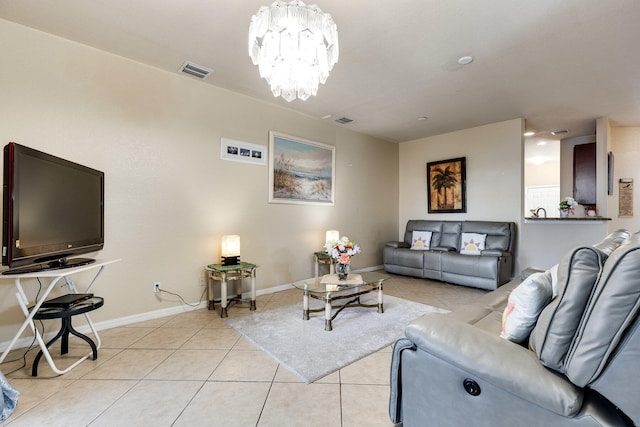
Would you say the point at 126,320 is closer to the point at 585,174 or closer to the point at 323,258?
the point at 323,258

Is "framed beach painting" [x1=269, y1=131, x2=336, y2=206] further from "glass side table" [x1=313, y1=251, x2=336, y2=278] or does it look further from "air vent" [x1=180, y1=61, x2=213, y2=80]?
"air vent" [x1=180, y1=61, x2=213, y2=80]

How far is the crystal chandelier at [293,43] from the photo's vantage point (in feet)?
6.00

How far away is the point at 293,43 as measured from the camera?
190 cm

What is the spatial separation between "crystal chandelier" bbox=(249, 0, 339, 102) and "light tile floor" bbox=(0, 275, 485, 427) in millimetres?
2092

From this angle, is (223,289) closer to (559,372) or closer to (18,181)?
(18,181)

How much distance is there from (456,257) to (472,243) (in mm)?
532

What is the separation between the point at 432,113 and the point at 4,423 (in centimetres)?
523

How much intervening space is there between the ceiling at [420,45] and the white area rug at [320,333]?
2.45 m

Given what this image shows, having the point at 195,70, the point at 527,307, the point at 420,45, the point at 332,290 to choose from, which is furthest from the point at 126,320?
the point at 420,45

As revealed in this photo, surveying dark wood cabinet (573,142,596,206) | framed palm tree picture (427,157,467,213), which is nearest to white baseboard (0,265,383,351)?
framed palm tree picture (427,157,467,213)

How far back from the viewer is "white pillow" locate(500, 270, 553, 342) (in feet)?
3.94

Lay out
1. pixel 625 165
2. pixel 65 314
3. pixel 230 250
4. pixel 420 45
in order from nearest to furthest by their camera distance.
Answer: pixel 65 314 → pixel 420 45 → pixel 230 250 → pixel 625 165

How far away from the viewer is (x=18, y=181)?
180 centimetres

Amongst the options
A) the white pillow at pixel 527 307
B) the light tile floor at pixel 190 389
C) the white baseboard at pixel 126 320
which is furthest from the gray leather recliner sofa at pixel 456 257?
the white baseboard at pixel 126 320
